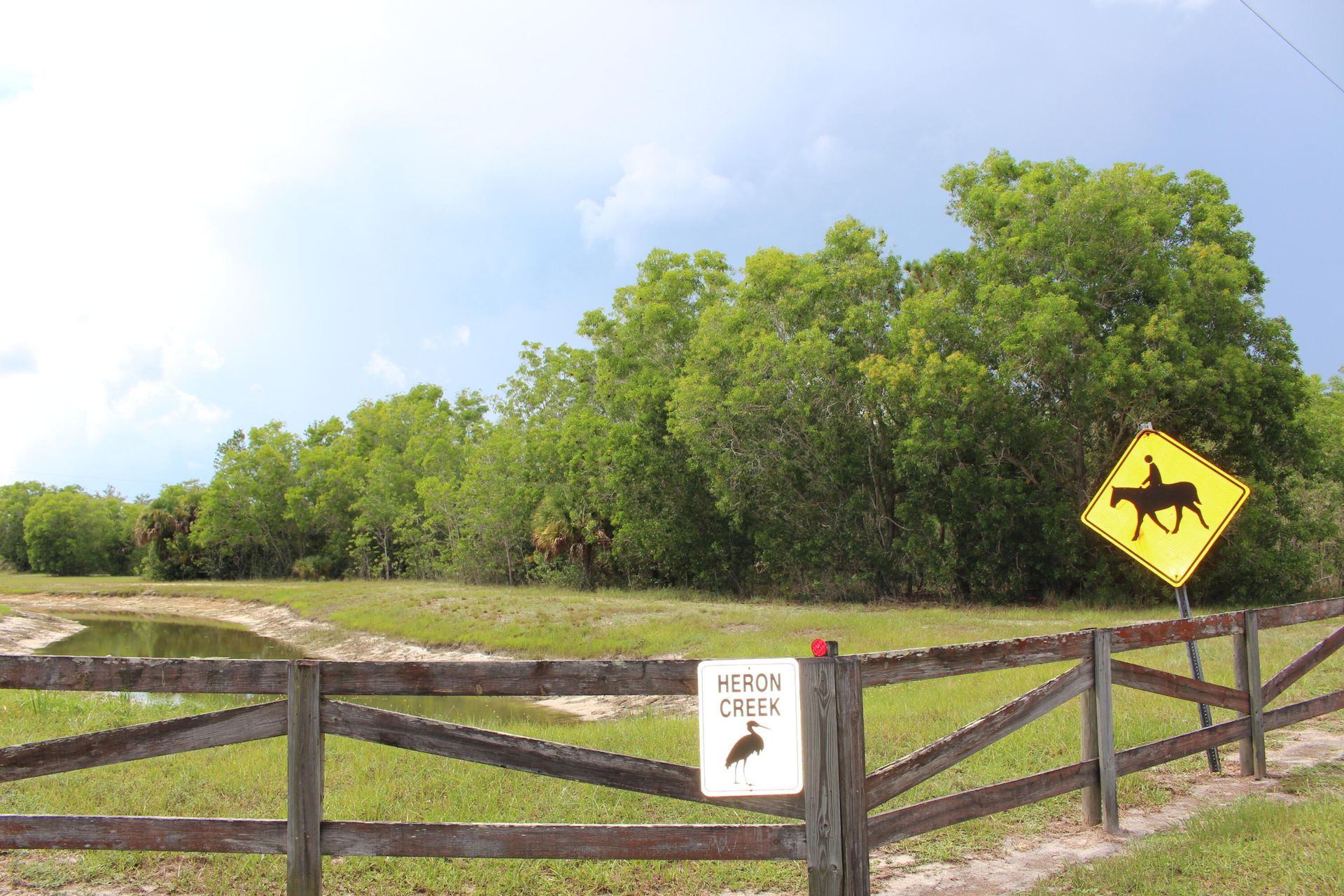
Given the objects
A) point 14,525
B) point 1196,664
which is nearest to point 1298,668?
point 1196,664

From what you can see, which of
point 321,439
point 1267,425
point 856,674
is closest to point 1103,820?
point 856,674

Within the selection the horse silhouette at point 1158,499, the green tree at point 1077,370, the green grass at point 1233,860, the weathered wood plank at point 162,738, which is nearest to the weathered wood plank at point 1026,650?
the horse silhouette at point 1158,499

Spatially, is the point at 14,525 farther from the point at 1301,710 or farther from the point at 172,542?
the point at 1301,710

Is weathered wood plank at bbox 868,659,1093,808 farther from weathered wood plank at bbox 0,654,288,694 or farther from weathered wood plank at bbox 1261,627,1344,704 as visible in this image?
weathered wood plank at bbox 0,654,288,694

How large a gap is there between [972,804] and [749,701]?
2.04 metres

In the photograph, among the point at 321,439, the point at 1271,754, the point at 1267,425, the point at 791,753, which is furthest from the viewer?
the point at 321,439

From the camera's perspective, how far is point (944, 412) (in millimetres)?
26547

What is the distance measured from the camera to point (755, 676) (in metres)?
3.93

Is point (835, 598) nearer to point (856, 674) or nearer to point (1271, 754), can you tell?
point (1271, 754)

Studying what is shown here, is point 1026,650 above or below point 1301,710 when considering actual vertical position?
above

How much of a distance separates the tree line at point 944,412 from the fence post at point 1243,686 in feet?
58.3

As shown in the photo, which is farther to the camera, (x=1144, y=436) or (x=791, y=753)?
(x=1144, y=436)

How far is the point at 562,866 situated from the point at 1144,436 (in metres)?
5.85

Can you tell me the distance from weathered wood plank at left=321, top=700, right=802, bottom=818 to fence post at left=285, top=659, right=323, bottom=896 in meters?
0.09
